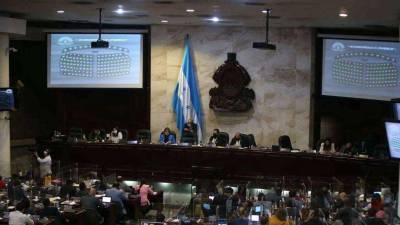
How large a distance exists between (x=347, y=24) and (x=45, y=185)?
374 inches

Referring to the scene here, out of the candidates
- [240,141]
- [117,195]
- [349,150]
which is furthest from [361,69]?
[117,195]

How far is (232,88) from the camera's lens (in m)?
22.2

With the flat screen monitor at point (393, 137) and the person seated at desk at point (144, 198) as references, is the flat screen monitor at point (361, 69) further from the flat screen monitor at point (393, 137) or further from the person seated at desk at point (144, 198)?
the person seated at desk at point (144, 198)

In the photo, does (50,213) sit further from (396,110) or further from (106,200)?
(396,110)

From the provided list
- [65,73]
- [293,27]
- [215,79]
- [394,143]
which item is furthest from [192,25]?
[394,143]

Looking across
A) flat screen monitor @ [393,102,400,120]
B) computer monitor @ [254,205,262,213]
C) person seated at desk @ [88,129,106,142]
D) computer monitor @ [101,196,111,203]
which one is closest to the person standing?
person seated at desk @ [88,129,106,142]

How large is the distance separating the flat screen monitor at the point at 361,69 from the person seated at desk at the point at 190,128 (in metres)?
4.28

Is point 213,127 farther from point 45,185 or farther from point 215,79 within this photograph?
point 45,185

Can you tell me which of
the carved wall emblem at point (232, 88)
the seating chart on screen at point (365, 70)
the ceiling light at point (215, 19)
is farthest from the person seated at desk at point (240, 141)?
the seating chart on screen at point (365, 70)

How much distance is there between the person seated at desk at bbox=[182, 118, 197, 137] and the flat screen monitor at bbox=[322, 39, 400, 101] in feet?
14.0

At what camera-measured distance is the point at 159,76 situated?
22.9 meters

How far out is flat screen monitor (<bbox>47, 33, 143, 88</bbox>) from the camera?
2275 cm

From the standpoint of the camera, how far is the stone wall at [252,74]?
21766mm

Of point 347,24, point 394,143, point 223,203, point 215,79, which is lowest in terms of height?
point 223,203
